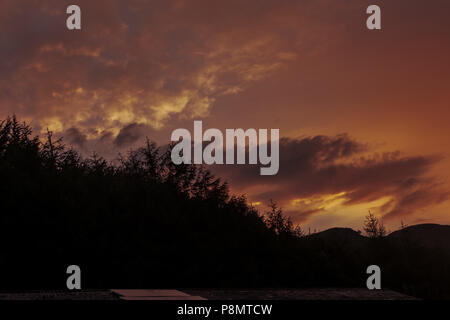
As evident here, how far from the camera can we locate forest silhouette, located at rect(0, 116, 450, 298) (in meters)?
14.7

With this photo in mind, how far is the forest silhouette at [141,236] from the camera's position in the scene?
14.7 meters

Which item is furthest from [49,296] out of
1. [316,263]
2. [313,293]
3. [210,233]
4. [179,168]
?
[179,168]

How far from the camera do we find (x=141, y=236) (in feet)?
53.1

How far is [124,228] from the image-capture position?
16359 mm

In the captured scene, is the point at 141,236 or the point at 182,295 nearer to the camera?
the point at 182,295

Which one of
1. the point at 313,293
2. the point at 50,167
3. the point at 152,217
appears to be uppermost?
the point at 50,167

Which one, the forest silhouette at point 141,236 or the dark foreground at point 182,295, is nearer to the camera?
the dark foreground at point 182,295

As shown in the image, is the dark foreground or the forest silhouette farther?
the forest silhouette
